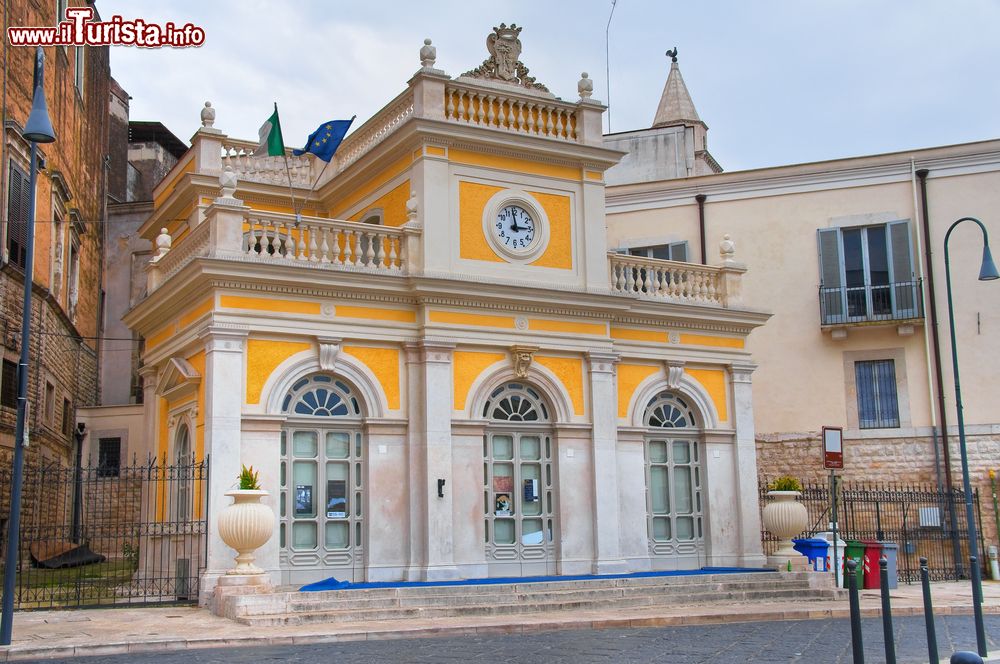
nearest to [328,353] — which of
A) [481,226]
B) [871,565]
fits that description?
[481,226]

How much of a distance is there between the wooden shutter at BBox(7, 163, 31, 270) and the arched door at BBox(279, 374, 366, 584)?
9.91 m

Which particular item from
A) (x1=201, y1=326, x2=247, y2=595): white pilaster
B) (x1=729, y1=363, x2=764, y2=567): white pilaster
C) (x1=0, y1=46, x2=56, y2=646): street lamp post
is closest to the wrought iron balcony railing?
(x1=729, y1=363, x2=764, y2=567): white pilaster

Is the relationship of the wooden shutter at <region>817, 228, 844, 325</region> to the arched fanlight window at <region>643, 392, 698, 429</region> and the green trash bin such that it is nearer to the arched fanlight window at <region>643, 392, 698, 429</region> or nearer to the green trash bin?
the arched fanlight window at <region>643, 392, 698, 429</region>

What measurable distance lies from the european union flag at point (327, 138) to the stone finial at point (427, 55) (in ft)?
5.55

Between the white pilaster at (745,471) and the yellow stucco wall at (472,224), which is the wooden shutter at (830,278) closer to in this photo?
the white pilaster at (745,471)

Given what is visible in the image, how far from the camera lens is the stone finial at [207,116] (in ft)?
75.3

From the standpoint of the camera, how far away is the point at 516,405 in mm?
20828

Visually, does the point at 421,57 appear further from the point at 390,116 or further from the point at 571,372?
the point at 571,372

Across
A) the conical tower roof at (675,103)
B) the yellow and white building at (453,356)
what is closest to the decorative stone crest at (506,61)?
the yellow and white building at (453,356)

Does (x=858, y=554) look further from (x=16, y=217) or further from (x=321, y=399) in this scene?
(x=16, y=217)

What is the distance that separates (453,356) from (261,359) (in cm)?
341

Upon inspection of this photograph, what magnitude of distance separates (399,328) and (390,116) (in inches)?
176

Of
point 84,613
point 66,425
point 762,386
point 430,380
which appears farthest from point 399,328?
point 66,425

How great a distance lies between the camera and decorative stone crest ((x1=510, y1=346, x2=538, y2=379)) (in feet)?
67.3
